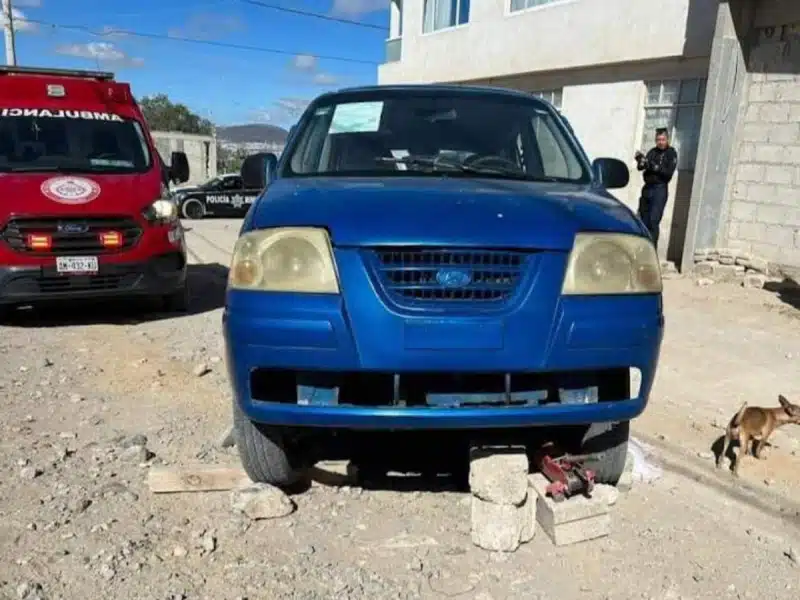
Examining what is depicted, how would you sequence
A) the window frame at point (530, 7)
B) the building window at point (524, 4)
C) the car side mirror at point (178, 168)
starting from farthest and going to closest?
the building window at point (524, 4), the window frame at point (530, 7), the car side mirror at point (178, 168)

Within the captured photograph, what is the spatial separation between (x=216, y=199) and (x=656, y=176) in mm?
12528

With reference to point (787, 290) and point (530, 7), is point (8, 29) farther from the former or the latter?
point (787, 290)

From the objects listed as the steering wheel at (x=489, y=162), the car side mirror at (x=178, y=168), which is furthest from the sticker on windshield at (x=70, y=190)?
the steering wheel at (x=489, y=162)

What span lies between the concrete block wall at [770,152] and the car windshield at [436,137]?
20.8 ft

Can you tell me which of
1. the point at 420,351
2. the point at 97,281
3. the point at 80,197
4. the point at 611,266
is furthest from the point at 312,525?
the point at 80,197

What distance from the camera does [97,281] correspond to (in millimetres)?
6039

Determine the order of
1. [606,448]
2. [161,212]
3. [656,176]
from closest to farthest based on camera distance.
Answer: [606,448] → [161,212] → [656,176]

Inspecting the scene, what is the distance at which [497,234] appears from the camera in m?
2.48

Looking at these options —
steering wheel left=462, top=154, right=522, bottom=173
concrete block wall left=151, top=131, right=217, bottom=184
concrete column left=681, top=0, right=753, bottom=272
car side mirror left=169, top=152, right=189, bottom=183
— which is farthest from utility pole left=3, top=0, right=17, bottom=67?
steering wheel left=462, top=154, right=522, bottom=173

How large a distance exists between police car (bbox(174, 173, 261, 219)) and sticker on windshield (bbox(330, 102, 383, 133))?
1535cm

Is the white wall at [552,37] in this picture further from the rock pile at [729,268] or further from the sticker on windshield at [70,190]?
the sticker on windshield at [70,190]

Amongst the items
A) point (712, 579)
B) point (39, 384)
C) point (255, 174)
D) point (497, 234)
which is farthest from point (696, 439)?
point (39, 384)

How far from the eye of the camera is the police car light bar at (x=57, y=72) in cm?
671

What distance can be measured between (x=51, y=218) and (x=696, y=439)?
5131mm
